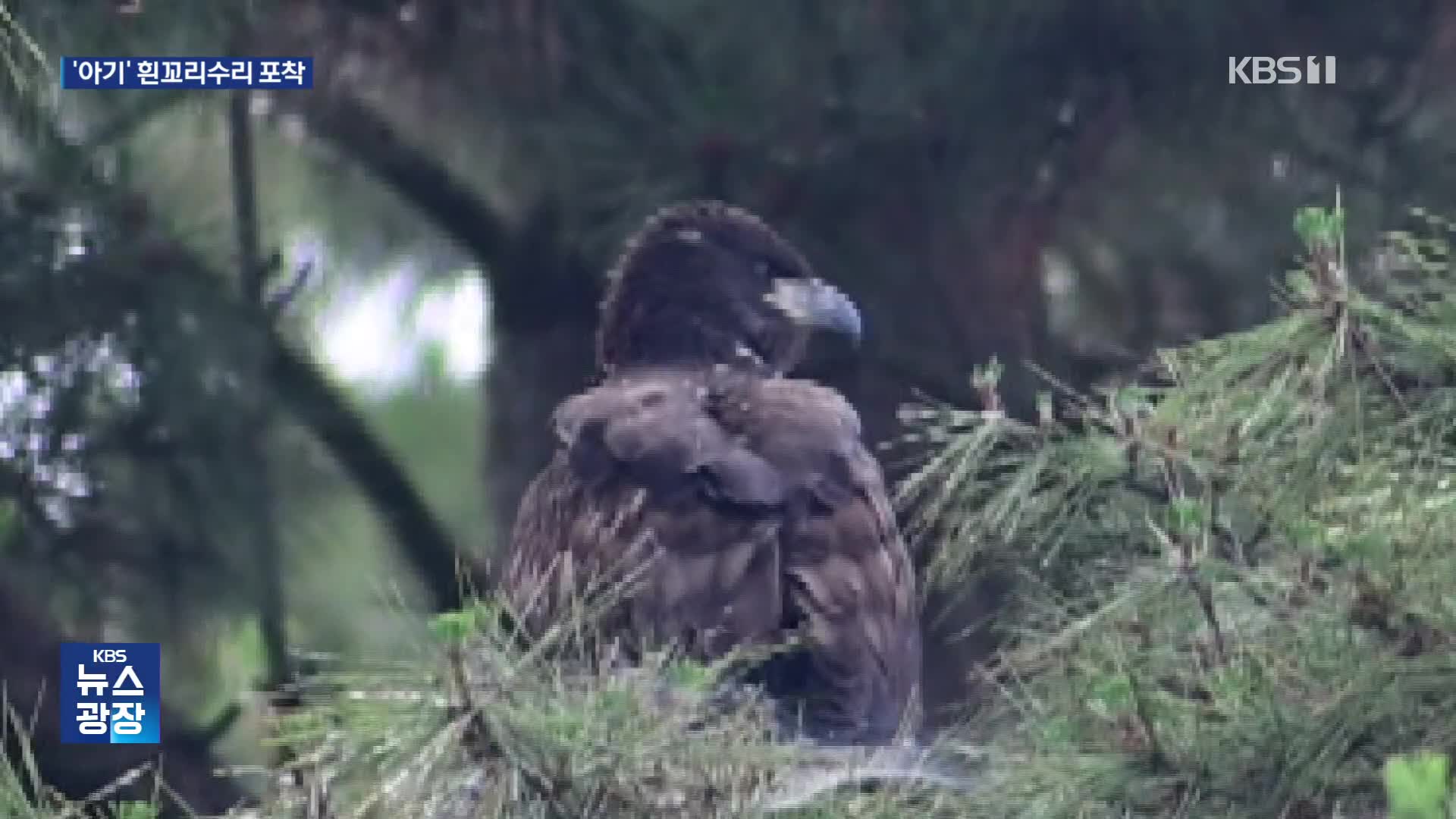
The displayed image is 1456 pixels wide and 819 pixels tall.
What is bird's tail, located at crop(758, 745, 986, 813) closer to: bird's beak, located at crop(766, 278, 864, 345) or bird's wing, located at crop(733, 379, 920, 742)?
bird's wing, located at crop(733, 379, 920, 742)

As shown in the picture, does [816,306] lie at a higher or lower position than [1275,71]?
lower

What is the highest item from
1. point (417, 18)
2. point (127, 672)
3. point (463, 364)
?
point (417, 18)

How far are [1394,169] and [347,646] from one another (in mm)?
2209

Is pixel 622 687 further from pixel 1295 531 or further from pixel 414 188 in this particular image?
pixel 414 188

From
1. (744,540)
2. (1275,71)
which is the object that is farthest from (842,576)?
(1275,71)

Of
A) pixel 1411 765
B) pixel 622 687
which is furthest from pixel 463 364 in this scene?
pixel 1411 765

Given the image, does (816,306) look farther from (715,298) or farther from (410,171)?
(410,171)

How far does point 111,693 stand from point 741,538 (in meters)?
2.00

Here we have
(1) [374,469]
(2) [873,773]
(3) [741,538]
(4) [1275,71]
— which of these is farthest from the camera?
(1) [374,469]

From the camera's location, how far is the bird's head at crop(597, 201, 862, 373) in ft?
19.3

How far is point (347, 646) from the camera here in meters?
6.59

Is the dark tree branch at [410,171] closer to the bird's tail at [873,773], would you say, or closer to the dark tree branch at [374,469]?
the dark tree branch at [374,469]

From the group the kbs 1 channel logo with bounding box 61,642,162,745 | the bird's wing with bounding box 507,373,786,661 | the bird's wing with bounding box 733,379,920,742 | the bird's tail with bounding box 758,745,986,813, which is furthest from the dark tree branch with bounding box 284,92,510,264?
the bird's tail with bounding box 758,745,986,813

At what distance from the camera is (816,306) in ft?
19.3
